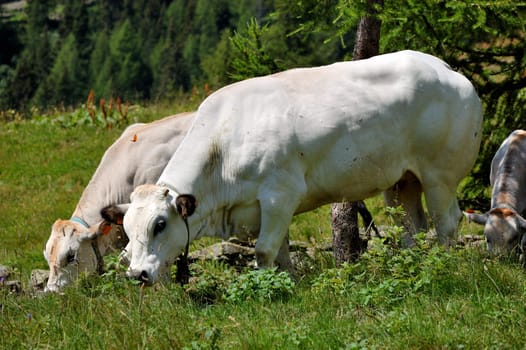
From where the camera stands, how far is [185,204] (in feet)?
26.9

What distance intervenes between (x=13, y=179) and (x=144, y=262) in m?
10.6

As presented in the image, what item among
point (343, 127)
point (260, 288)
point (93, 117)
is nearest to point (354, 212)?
point (343, 127)

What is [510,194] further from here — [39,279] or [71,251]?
[39,279]

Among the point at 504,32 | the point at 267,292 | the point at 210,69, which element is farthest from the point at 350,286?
the point at 210,69

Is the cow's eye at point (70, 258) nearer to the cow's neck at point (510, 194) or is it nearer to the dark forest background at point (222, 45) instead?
the dark forest background at point (222, 45)

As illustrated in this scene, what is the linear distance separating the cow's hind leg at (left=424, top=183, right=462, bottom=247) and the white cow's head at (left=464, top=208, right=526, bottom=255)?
0.47 m

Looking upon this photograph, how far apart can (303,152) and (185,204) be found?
128 cm

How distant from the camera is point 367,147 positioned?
891cm

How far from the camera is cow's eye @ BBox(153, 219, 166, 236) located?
810 centimetres

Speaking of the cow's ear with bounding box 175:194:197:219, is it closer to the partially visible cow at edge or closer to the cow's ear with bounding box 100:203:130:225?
the cow's ear with bounding box 100:203:130:225

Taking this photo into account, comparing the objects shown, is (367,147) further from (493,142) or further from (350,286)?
(493,142)

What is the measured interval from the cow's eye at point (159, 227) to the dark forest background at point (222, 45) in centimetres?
309

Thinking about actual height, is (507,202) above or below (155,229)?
below

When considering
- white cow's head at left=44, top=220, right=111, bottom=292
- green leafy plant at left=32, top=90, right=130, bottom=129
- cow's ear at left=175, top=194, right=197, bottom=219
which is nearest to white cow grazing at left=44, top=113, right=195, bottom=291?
white cow's head at left=44, top=220, right=111, bottom=292
